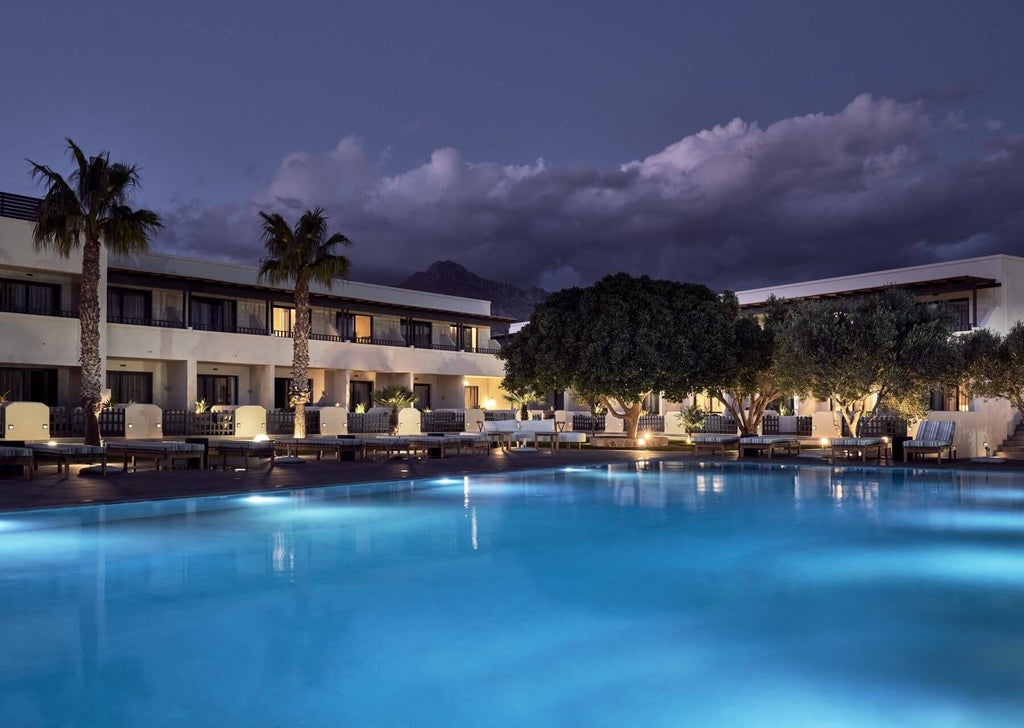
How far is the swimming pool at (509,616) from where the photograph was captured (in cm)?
539

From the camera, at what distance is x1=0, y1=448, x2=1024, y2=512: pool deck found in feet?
44.0

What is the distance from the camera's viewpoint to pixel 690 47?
2616 cm

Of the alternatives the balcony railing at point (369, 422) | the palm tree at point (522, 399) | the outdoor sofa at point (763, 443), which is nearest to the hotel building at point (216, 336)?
the palm tree at point (522, 399)

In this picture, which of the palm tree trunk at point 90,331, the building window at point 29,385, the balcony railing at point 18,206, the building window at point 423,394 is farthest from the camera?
the building window at point 423,394

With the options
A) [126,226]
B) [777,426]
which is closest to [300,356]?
[126,226]

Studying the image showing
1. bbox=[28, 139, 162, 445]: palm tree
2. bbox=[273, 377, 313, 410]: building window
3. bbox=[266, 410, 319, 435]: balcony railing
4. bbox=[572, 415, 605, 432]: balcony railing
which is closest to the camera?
bbox=[28, 139, 162, 445]: palm tree

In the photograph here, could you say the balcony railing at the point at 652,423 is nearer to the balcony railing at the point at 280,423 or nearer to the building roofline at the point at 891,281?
the building roofline at the point at 891,281

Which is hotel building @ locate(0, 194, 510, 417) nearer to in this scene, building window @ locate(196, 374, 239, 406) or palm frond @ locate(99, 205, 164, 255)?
building window @ locate(196, 374, 239, 406)

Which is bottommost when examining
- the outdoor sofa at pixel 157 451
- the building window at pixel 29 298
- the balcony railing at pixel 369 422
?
the outdoor sofa at pixel 157 451

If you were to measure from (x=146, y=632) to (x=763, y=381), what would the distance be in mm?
24275

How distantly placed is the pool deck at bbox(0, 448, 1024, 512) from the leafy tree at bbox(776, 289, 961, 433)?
2.20 metres

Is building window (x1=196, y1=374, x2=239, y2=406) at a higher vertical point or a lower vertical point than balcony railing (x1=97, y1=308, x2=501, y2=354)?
lower

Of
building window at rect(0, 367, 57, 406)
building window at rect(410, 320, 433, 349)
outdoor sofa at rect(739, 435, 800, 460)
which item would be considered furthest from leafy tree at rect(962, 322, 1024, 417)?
building window at rect(0, 367, 57, 406)

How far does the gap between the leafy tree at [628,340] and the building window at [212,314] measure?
13894 mm
